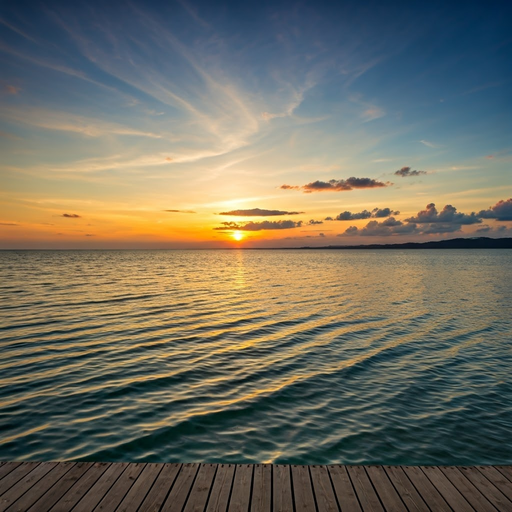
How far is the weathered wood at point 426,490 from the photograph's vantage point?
5.93 meters

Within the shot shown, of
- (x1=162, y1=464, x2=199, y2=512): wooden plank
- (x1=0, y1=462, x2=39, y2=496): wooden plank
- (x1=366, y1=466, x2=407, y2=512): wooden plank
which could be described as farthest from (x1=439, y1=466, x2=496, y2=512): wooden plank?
(x1=0, y1=462, x2=39, y2=496): wooden plank

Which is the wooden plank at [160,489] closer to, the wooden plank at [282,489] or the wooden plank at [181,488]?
the wooden plank at [181,488]

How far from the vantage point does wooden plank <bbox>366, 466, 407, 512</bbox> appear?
19.4 ft

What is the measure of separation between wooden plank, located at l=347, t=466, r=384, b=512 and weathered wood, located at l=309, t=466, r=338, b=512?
0.43m

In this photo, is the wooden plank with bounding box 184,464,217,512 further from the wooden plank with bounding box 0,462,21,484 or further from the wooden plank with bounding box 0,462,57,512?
the wooden plank with bounding box 0,462,21,484

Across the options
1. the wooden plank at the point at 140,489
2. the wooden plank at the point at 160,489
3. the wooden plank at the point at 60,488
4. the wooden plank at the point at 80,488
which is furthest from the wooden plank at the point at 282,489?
the wooden plank at the point at 60,488

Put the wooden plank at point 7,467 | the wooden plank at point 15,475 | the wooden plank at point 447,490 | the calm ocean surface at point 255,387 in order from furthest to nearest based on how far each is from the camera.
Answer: the calm ocean surface at point 255,387 < the wooden plank at point 7,467 < the wooden plank at point 15,475 < the wooden plank at point 447,490

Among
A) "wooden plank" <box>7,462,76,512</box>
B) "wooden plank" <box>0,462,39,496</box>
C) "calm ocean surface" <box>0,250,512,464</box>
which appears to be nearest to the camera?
"wooden plank" <box>7,462,76,512</box>

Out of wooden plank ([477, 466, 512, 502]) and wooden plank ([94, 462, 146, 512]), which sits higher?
wooden plank ([94, 462, 146, 512])

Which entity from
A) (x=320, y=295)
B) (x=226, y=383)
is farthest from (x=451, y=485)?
(x=320, y=295)

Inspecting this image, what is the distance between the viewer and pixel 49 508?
19.0ft

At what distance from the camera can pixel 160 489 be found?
20.7ft

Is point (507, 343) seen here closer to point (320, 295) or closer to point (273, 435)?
point (273, 435)

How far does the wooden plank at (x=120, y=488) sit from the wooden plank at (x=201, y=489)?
1.11 metres
